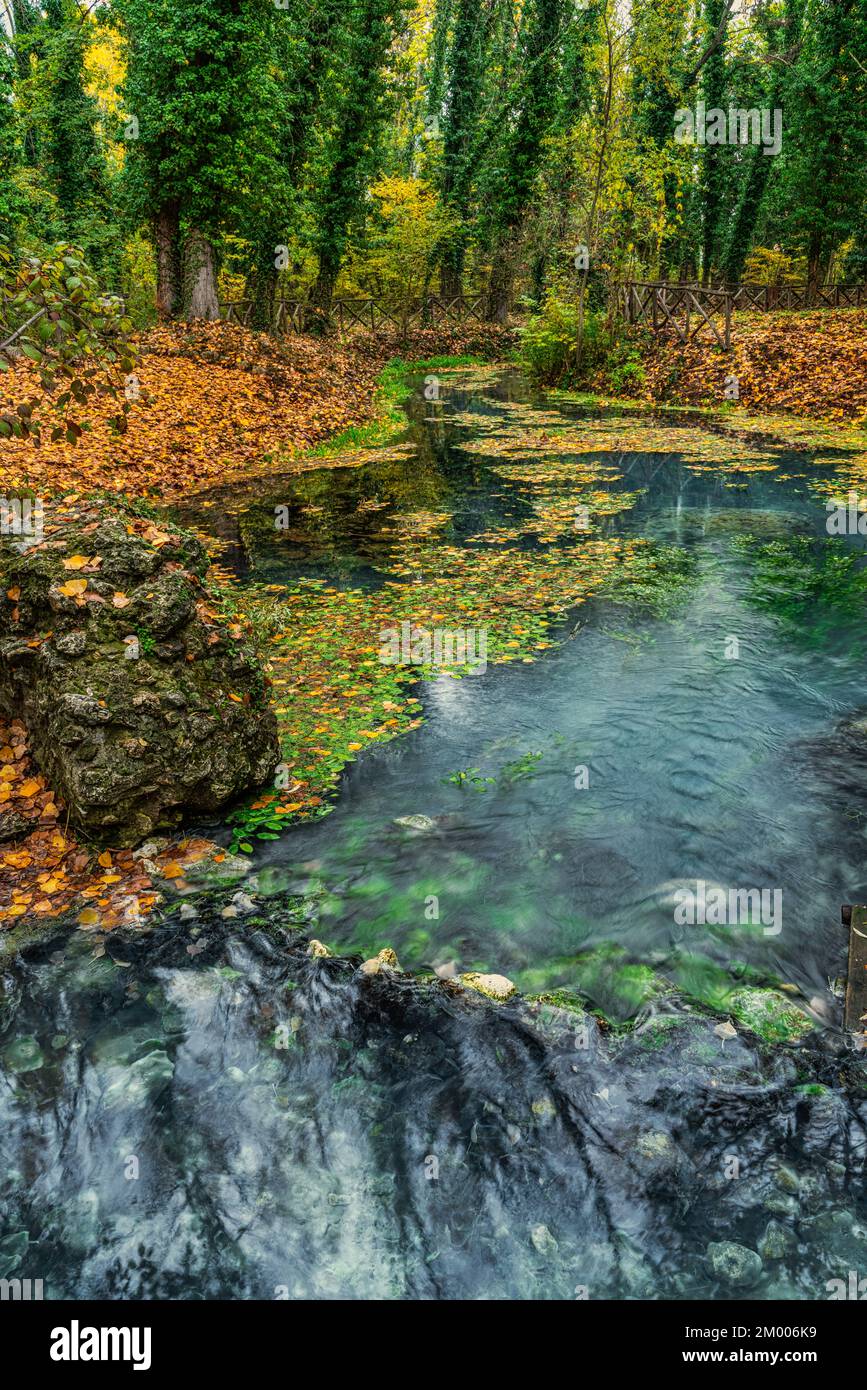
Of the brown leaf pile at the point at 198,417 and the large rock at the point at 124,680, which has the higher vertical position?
the brown leaf pile at the point at 198,417

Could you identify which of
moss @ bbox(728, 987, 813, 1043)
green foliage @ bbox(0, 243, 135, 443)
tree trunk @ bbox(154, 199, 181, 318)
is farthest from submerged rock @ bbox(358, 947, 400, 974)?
tree trunk @ bbox(154, 199, 181, 318)

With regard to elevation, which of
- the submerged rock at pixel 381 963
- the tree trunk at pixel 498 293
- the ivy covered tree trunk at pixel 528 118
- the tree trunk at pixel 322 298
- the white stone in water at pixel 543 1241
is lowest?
the white stone in water at pixel 543 1241

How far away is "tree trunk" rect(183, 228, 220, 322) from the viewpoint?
18.8 m

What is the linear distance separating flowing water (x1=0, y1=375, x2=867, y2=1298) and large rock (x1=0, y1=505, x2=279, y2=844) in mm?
739

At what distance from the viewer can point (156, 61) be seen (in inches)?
662

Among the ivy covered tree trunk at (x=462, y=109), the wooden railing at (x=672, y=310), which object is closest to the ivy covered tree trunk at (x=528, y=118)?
the ivy covered tree trunk at (x=462, y=109)

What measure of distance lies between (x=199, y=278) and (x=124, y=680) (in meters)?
17.5

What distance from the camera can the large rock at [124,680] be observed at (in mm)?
4855

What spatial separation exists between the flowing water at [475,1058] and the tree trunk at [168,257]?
17.0 m

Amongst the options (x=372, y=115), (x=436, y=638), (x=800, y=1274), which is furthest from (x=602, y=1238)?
(x=372, y=115)

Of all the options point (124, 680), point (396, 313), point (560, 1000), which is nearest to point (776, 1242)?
point (560, 1000)

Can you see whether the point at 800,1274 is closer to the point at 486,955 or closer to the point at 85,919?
the point at 486,955

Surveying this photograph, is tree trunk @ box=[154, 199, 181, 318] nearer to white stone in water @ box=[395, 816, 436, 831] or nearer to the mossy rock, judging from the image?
white stone in water @ box=[395, 816, 436, 831]

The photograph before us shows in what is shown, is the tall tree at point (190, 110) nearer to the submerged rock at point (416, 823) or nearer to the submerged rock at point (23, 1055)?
the submerged rock at point (416, 823)
